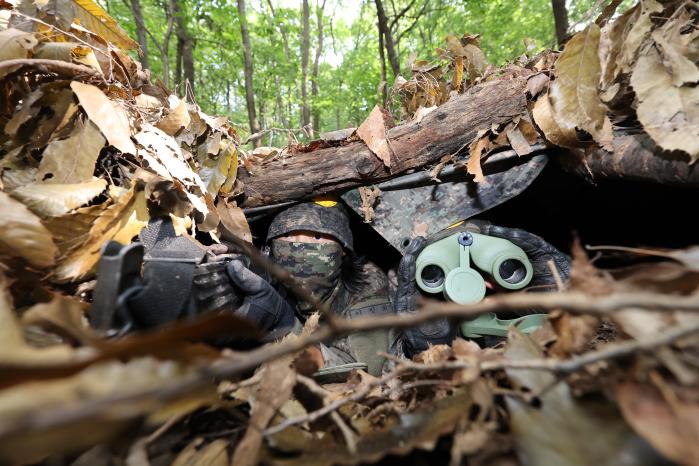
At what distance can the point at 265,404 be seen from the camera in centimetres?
65

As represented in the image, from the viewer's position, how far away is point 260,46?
12703mm

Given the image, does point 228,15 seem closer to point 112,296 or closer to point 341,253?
point 341,253

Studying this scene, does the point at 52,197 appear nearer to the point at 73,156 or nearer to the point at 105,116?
the point at 73,156

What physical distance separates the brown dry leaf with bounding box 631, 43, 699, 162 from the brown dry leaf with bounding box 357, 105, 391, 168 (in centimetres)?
99

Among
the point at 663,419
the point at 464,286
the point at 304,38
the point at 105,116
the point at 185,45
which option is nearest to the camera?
the point at 663,419

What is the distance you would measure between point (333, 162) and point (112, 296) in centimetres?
128

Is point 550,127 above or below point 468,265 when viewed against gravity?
above

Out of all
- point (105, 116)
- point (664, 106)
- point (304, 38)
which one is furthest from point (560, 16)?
point (304, 38)

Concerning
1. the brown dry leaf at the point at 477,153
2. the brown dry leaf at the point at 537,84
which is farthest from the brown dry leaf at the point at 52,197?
the brown dry leaf at the point at 537,84

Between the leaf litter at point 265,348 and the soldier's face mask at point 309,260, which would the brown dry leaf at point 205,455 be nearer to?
the leaf litter at point 265,348

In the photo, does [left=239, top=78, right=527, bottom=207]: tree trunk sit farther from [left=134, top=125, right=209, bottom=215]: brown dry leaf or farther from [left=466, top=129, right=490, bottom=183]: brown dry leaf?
[left=134, top=125, right=209, bottom=215]: brown dry leaf

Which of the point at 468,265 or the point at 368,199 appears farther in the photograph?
the point at 368,199

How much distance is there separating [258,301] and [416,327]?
0.76 meters

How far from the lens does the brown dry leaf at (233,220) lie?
5.15 ft
